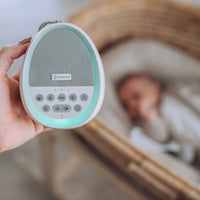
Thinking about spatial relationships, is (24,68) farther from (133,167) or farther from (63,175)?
(63,175)

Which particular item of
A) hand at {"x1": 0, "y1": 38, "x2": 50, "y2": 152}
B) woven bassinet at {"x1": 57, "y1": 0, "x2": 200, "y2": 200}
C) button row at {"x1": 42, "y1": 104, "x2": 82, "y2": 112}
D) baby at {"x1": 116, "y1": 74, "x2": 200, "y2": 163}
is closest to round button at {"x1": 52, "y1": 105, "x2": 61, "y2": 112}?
button row at {"x1": 42, "y1": 104, "x2": 82, "y2": 112}

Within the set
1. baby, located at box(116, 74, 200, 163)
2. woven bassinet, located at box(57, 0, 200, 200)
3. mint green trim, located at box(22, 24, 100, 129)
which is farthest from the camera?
baby, located at box(116, 74, 200, 163)

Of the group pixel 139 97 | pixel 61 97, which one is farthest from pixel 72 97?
pixel 139 97

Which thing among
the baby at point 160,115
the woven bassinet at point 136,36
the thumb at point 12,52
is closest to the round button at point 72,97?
the thumb at point 12,52

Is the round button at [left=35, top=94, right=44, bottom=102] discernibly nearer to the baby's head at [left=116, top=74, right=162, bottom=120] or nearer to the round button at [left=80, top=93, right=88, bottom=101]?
the round button at [left=80, top=93, right=88, bottom=101]

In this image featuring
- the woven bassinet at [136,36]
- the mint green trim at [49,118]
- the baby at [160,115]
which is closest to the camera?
the mint green trim at [49,118]

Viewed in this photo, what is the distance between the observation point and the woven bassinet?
77 centimetres

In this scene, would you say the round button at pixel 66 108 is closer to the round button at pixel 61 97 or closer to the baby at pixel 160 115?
the round button at pixel 61 97

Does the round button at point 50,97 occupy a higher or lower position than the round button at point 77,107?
higher

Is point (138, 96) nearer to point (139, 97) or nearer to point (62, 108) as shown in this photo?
point (139, 97)

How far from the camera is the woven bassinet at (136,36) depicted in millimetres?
770

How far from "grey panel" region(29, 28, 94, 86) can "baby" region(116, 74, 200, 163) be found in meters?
0.77

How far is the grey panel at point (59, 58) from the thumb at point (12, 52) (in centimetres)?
4

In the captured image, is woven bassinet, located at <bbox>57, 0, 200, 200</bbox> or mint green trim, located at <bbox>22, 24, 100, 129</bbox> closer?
mint green trim, located at <bbox>22, 24, 100, 129</bbox>
